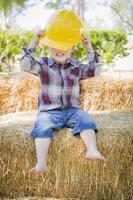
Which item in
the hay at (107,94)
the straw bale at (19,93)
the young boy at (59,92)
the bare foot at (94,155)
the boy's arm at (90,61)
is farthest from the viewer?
the straw bale at (19,93)

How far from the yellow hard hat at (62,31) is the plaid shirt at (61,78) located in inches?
8.1

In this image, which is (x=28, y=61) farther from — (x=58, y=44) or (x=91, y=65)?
(x=91, y=65)

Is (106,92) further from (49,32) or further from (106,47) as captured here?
(106,47)

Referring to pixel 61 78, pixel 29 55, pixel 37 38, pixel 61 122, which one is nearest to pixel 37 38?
pixel 37 38

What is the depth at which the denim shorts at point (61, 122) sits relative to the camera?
341cm

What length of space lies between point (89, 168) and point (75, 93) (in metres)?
0.53

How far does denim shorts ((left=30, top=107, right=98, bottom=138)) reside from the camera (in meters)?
3.41

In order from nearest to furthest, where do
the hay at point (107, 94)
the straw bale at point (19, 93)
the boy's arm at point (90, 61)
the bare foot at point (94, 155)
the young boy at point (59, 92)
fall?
the bare foot at point (94, 155)
the young boy at point (59, 92)
the boy's arm at point (90, 61)
the hay at point (107, 94)
the straw bale at point (19, 93)

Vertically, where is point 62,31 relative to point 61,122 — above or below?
above

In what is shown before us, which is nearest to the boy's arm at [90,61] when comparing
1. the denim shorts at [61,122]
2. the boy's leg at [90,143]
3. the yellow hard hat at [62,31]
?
the yellow hard hat at [62,31]

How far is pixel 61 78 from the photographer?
3654 mm

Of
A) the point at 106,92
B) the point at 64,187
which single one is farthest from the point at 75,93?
the point at 106,92

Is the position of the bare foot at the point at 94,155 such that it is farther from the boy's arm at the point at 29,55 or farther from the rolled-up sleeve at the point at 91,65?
the boy's arm at the point at 29,55

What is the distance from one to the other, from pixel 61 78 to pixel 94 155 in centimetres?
66
